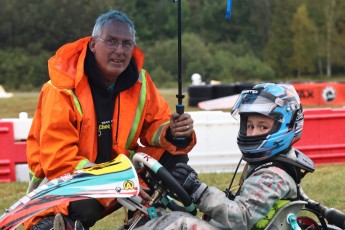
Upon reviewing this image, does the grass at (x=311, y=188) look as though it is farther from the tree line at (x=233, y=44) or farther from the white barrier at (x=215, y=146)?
the tree line at (x=233, y=44)

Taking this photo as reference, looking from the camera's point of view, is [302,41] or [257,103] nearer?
[257,103]

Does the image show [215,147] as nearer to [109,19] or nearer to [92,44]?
[92,44]

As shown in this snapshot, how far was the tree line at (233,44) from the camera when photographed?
41281 millimetres

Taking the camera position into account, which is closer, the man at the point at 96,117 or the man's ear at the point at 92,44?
the man at the point at 96,117

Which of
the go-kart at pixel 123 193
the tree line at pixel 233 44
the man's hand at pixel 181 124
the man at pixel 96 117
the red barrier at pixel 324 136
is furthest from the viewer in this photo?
the tree line at pixel 233 44

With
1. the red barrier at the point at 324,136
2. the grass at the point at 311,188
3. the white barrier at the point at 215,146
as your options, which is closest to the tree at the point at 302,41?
the red barrier at the point at 324,136

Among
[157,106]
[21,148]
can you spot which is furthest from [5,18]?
[157,106]

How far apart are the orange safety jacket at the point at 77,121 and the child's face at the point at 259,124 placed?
757 millimetres

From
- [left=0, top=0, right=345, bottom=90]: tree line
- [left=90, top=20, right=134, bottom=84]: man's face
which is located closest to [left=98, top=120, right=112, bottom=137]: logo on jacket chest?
[left=90, top=20, right=134, bottom=84]: man's face

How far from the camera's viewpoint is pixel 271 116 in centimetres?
341

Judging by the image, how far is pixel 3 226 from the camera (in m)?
3.24

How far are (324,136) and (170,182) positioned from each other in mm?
5518

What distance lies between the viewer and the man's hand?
3920 mm

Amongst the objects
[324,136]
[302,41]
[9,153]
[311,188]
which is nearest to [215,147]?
[324,136]
